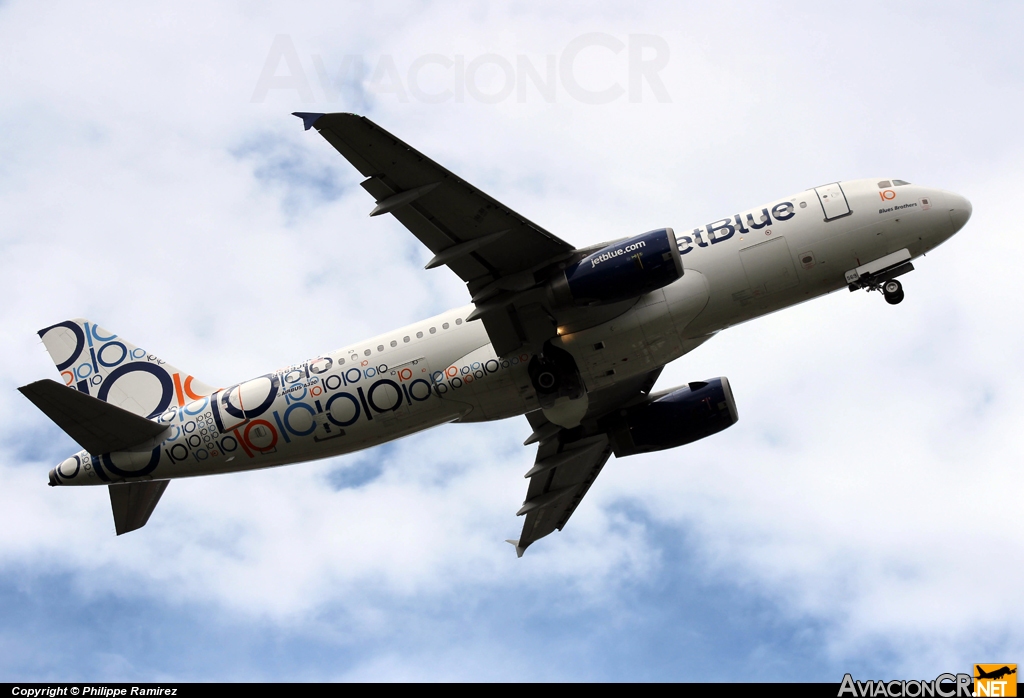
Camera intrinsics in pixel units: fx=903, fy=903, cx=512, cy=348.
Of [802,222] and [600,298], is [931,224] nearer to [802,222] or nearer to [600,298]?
[802,222]

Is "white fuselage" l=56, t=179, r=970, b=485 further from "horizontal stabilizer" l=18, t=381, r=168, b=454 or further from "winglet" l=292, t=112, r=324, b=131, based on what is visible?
"winglet" l=292, t=112, r=324, b=131

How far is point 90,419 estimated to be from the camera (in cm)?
3028

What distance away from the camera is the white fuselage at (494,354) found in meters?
29.2

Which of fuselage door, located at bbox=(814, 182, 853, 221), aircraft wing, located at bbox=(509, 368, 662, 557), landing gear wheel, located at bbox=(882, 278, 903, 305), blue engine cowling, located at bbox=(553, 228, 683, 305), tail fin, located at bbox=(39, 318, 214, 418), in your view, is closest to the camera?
blue engine cowling, located at bbox=(553, 228, 683, 305)

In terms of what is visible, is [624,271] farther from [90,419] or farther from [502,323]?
[90,419]

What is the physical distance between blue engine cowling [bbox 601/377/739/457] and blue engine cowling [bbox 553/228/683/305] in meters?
9.07

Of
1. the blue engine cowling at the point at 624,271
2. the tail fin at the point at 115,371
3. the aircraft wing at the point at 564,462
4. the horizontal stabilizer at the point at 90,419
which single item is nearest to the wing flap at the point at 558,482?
the aircraft wing at the point at 564,462

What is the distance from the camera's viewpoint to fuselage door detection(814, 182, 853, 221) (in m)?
29.5

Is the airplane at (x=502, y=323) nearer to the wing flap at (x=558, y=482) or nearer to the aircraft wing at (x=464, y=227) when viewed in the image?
the aircraft wing at (x=464, y=227)

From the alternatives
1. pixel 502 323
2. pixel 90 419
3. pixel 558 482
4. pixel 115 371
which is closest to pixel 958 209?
pixel 502 323

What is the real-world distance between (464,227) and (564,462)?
1331 cm

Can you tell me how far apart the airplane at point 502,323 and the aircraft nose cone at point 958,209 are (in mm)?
54

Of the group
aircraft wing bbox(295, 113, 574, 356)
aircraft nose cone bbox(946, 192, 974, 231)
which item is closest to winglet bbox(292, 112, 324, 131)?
aircraft wing bbox(295, 113, 574, 356)

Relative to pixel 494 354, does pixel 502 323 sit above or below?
above
